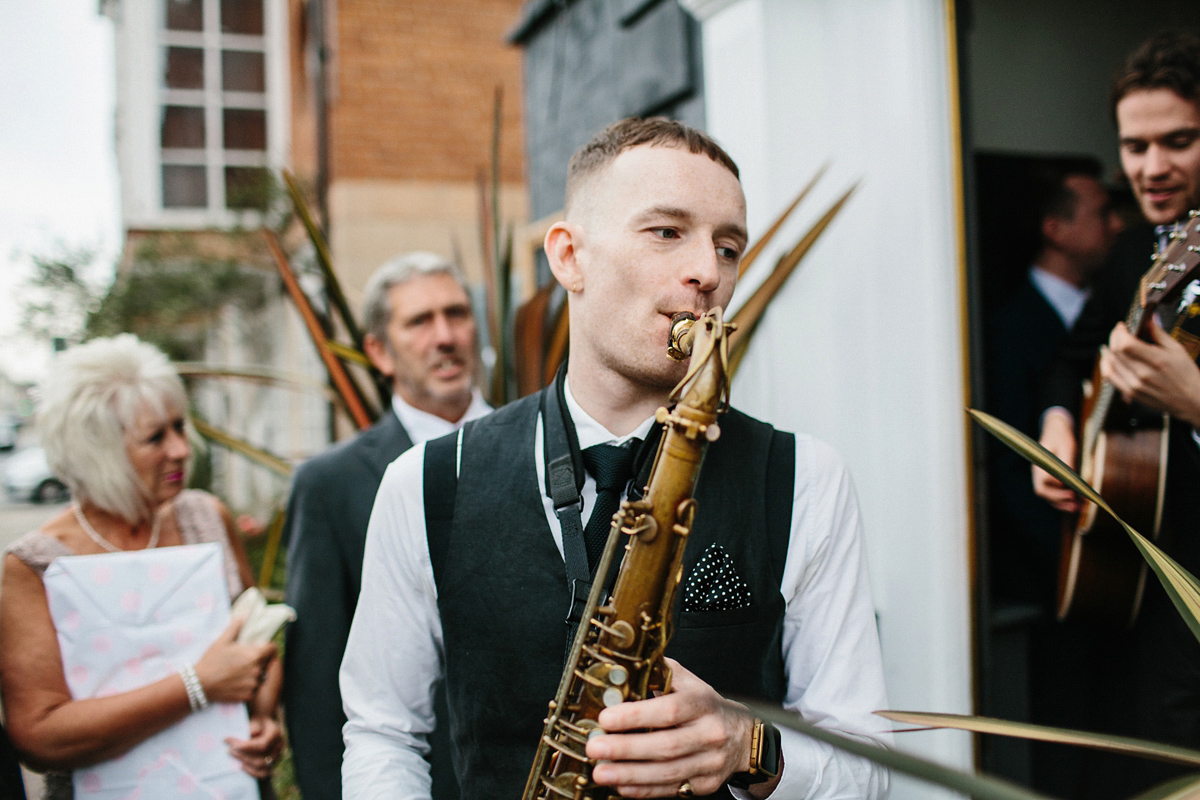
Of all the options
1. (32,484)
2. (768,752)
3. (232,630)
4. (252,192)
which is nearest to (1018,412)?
(768,752)

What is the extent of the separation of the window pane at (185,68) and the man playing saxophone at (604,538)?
1020cm

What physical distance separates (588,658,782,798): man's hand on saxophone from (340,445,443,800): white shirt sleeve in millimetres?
480

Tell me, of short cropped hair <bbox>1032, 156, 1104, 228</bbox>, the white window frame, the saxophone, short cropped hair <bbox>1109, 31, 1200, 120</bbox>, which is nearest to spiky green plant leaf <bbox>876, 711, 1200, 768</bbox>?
the saxophone

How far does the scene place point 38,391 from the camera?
7.48 feet

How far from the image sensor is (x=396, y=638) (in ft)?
4.75

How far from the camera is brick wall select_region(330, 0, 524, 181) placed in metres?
7.41

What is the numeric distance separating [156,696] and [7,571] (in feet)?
1.50

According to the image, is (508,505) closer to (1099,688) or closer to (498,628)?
(498,628)

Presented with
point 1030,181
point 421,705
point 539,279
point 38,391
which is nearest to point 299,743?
point 421,705

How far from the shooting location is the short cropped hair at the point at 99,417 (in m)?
2.13

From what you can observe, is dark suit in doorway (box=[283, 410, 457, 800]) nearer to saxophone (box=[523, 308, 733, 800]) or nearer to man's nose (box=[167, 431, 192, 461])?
man's nose (box=[167, 431, 192, 461])

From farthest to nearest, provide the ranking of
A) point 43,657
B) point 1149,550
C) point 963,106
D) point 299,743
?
point 963,106, point 299,743, point 43,657, point 1149,550

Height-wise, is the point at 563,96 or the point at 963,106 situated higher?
the point at 563,96

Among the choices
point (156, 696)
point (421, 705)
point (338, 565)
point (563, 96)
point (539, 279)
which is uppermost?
point (563, 96)
